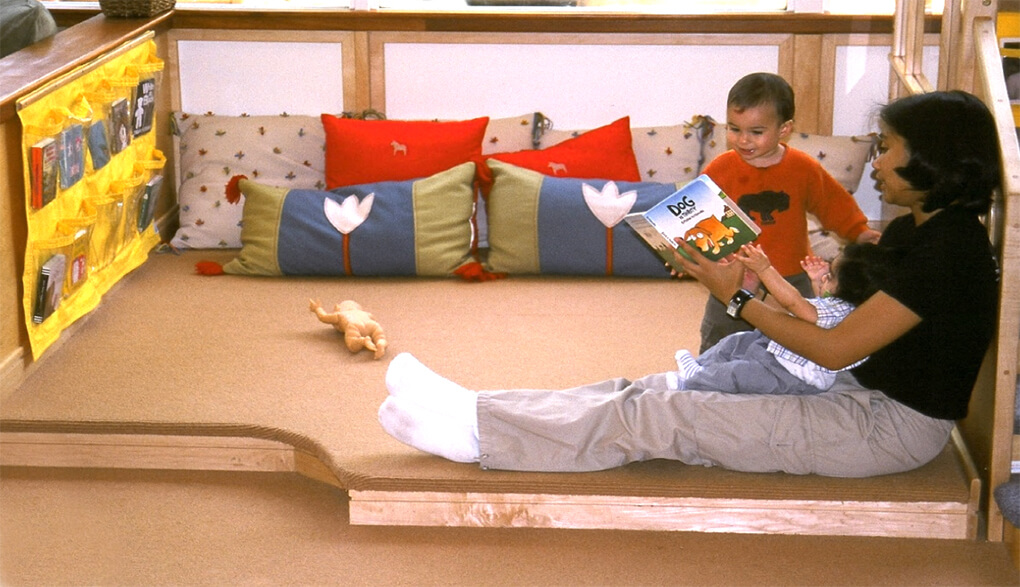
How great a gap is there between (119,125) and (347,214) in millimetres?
696

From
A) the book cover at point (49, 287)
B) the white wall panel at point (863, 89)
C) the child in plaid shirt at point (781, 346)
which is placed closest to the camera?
the child in plaid shirt at point (781, 346)

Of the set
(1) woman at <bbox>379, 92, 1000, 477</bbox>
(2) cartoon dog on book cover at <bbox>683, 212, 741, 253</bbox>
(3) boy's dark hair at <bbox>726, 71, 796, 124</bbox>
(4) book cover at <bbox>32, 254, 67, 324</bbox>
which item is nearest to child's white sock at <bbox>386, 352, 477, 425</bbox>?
(1) woman at <bbox>379, 92, 1000, 477</bbox>

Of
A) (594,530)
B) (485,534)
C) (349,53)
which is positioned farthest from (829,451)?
(349,53)

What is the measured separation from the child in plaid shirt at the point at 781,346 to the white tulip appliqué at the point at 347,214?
56.4 inches

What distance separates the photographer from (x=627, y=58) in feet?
14.3

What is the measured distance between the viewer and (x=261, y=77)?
4.44m

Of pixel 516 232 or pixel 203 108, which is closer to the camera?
pixel 516 232

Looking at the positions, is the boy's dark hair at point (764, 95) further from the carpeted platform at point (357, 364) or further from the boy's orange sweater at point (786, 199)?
the carpeted platform at point (357, 364)

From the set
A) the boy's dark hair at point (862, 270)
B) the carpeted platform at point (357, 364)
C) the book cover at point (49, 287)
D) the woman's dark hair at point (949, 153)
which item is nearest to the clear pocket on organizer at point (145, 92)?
the carpeted platform at point (357, 364)

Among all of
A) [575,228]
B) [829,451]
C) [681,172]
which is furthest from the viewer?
[681,172]

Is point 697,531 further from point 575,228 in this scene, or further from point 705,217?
point 575,228

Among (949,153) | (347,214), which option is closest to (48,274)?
(347,214)

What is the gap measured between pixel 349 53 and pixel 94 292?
1292mm

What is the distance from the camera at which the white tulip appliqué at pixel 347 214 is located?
12.8ft
